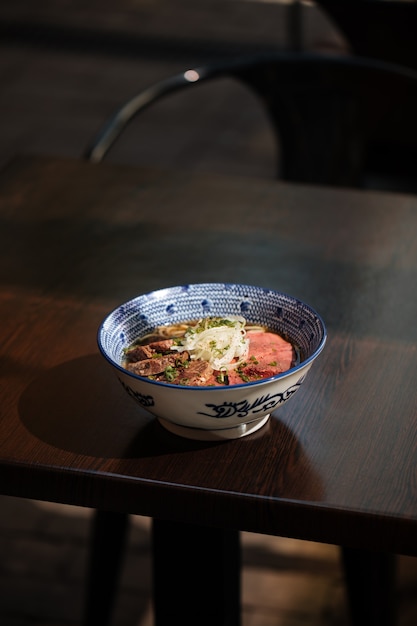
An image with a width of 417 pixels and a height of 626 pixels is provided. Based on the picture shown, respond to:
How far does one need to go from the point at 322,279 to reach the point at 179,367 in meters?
0.37

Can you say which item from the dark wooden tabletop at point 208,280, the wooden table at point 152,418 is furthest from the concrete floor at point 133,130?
the dark wooden tabletop at point 208,280

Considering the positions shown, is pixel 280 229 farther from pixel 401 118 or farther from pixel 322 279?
pixel 401 118

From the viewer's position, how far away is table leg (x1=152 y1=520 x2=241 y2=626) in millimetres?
997

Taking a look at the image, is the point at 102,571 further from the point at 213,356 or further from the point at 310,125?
the point at 310,125

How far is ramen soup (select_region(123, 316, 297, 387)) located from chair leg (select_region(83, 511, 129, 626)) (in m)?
0.70

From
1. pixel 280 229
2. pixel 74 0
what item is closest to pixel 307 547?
pixel 280 229

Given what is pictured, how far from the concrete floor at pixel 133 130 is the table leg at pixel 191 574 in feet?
2.14

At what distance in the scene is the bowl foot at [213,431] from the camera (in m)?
0.84

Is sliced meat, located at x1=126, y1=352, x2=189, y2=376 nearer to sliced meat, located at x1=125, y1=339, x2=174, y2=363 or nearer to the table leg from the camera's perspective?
sliced meat, located at x1=125, y1=339, x2=174, y2=363

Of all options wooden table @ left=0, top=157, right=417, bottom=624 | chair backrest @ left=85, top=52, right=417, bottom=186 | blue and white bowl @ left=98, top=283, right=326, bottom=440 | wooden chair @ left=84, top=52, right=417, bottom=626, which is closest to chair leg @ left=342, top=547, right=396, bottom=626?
wooden chair @ left=84, top=52, right=417, bottom=626

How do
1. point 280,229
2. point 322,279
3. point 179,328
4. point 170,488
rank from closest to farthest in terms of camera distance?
point 170,488 → point 179,328 → point 322,279 → point 280,229

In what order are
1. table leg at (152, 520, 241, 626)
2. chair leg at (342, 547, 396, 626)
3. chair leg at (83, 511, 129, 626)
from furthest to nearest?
chair leg at (83, 511, 129, 626) → chair leg at (342, 547, 396, 626) → table leg at (152, 520, 241, 626)

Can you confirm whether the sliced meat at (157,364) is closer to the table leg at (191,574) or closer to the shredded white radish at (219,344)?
the shredded white radish at (219,344)

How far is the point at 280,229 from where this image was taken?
4.30 ft
